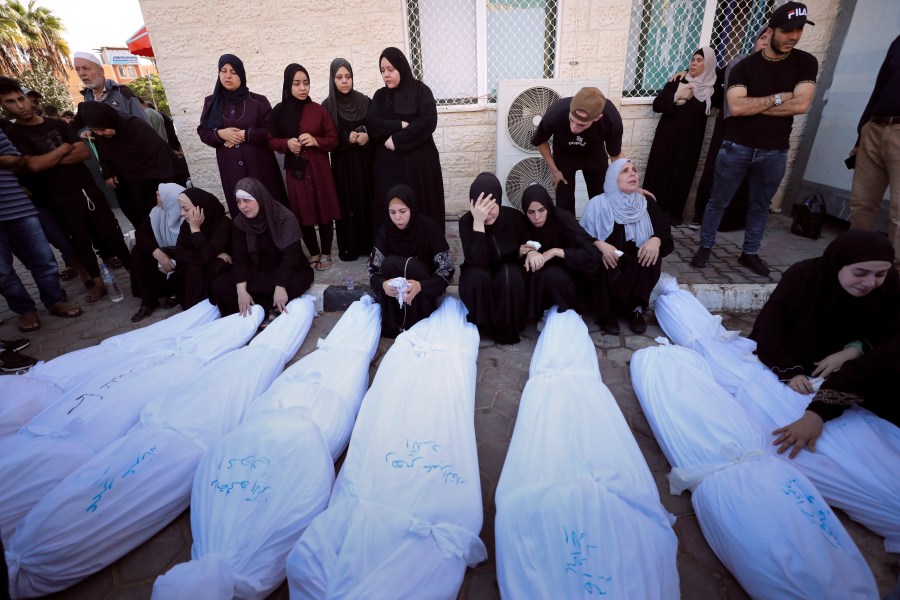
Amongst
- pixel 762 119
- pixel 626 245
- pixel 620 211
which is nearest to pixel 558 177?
pixel 620 211

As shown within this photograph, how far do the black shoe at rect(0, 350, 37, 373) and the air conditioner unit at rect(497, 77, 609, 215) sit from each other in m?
3.95

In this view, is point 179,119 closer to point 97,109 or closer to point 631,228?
point 97,109

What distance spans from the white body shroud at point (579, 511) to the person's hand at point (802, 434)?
1.94 ft

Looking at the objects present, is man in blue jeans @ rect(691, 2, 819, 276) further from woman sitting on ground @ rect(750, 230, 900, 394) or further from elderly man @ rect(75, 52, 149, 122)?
elderly man @ rect(75, 52, 149, 122)

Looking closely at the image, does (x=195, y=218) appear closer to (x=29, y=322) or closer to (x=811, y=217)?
(x=29, y=322)

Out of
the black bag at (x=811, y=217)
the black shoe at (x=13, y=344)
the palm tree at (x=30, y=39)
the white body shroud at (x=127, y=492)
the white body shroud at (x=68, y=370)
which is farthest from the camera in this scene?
the palm tree at (x=30, y=39)

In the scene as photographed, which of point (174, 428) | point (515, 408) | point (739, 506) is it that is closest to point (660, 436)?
point (739, 506)

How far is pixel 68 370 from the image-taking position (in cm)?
234

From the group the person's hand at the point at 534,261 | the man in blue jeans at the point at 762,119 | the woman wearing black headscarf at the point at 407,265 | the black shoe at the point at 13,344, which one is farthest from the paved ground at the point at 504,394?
the person's hand at the point at 534,261

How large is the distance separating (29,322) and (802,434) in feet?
16.7

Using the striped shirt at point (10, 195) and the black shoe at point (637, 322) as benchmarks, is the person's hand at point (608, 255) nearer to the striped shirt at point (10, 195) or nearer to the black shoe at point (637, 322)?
the black shoe at point (637, 322)

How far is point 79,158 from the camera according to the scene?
3.57 metres

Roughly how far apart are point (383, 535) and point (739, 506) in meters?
1.18

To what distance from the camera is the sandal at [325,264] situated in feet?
12.8
